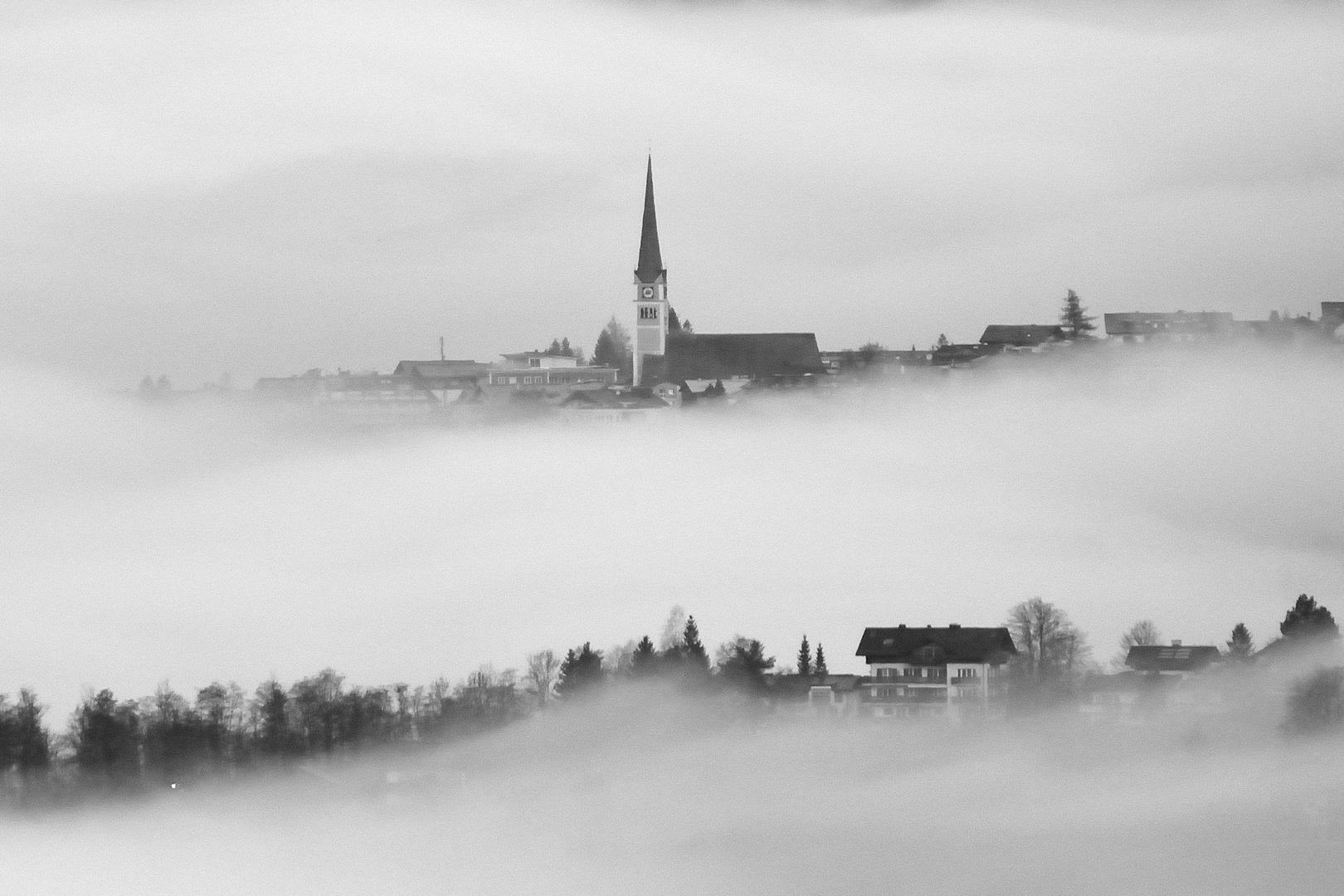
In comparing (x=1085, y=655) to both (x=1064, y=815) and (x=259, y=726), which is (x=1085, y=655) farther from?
(x=259, y=726)

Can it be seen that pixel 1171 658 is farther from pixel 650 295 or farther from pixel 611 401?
pixel 650 295

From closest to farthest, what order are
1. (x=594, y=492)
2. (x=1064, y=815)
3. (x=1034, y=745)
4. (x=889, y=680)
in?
(x=1064, y=815) < (x=1034, y=745) < (x=889, y=680) < (x=594, y=492)

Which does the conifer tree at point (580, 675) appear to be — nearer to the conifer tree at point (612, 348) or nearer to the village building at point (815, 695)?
the village building at point (815, 695)

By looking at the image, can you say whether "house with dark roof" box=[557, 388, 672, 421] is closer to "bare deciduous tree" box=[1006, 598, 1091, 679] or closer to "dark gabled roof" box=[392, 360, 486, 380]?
"dark gabled roof" box=[392, 360, 486, 380]

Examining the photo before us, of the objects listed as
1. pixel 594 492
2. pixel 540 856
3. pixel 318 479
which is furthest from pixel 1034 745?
pixel 318 479

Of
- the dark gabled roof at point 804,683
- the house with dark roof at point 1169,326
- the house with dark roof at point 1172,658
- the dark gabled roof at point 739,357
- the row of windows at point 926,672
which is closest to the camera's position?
the house with dark roof at point 1172,658

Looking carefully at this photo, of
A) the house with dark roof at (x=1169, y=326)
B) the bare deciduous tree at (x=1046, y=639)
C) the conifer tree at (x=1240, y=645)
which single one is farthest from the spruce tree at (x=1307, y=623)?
the house with dark roof at (x=1169, y=326)

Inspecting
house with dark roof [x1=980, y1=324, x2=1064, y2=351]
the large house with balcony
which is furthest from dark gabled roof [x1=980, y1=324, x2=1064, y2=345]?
the large house with balcony
